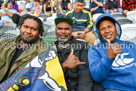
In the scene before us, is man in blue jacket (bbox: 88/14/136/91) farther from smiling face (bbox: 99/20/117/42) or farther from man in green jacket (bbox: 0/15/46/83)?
man in green jacket (bbox: 0/15/46/83)

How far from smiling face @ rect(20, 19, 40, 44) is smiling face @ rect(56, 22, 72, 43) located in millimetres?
342

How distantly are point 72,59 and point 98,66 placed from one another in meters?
0.31

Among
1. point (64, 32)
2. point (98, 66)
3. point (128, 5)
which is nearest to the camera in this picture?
point (98, 66)

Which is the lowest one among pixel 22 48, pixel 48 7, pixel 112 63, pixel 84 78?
pixel 84 78

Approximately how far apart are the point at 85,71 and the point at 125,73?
18.5 inches

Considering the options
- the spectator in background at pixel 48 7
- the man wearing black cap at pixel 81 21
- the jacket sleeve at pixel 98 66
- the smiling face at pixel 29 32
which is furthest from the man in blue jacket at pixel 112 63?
the spectator in background at pixel 48 7

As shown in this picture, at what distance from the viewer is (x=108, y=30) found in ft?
6.92

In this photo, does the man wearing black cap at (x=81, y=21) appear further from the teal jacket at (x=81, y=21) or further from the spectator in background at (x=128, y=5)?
the spectator in background at (x=128, y=5)

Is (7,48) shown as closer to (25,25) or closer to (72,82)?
(25,25)

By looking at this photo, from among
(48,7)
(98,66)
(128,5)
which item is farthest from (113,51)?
(48,7)

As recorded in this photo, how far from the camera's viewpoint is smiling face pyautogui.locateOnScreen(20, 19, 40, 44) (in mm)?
2337

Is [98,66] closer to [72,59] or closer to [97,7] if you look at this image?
[72,59]

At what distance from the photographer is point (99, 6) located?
559 cm

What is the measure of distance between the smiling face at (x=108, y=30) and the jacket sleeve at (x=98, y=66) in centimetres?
28
